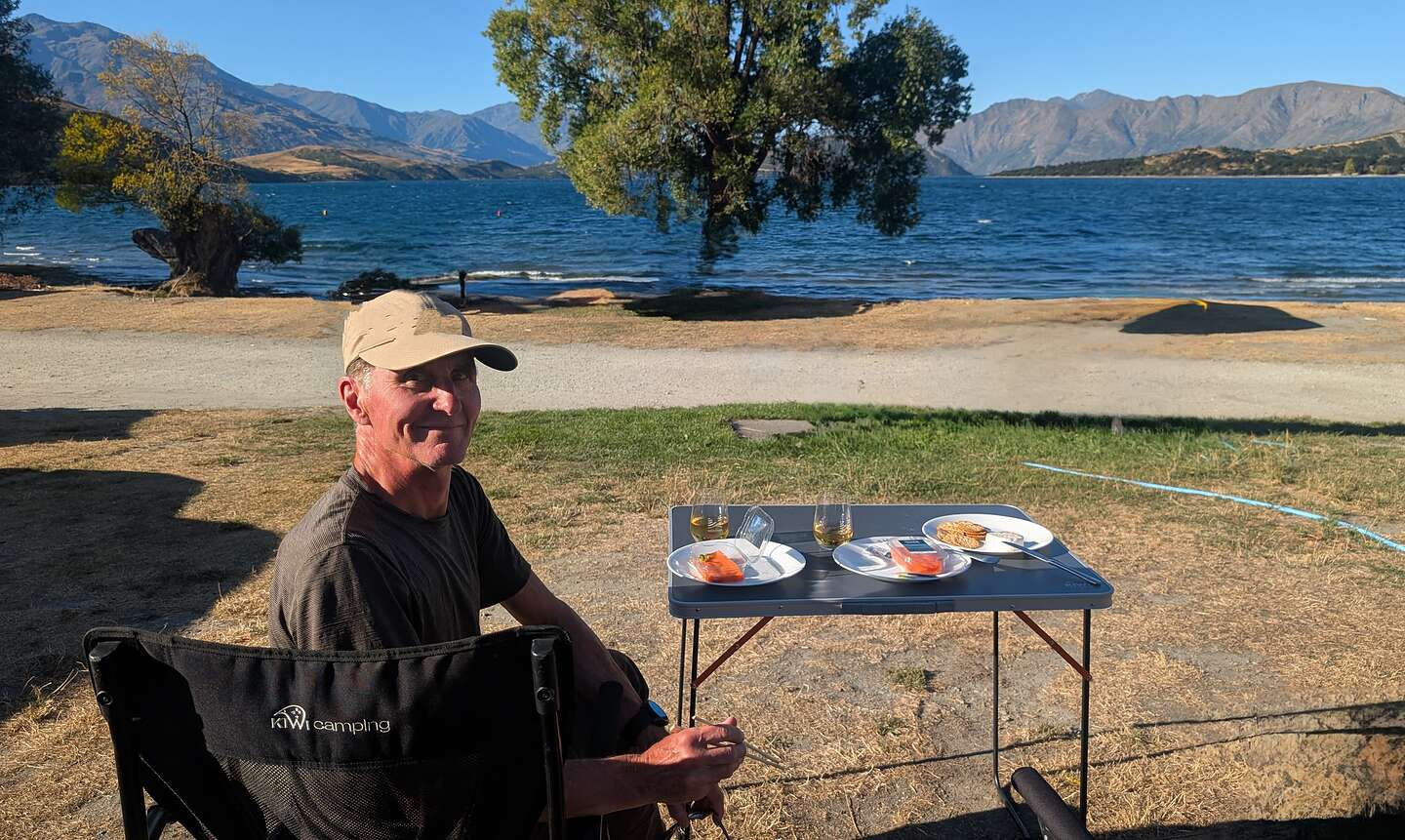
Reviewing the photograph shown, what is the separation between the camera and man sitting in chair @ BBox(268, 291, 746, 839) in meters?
1.92

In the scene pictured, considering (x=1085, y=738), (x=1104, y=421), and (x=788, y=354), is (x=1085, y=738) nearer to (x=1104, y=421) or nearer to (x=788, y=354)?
→ (x=1104, y=421)

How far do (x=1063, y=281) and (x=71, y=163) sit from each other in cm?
2941

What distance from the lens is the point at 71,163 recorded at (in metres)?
24.4

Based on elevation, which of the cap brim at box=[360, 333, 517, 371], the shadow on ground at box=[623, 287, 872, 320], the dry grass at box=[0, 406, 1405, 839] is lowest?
the dry grass at box=[0, 406, 1405, 839]

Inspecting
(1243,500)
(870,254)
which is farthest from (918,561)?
(870,254)

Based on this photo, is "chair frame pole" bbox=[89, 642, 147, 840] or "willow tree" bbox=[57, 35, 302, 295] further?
"willow tree" bbox=[57, 35, 302, 295]

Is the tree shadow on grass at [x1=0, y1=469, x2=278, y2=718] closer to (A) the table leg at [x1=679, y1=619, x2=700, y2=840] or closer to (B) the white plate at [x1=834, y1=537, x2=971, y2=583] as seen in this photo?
(A) the table leg at [x1=679, y1=619, x2=700, y2=840]

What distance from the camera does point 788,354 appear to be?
15.4 meters

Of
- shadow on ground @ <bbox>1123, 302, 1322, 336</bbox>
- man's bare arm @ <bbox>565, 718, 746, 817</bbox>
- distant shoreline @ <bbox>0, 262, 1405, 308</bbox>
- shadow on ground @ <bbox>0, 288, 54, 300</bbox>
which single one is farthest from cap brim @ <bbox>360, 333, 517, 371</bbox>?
shadow on ground @ <bbox>0, 288, 54, 300</bbox>

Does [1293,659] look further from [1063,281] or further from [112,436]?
[1063,281]

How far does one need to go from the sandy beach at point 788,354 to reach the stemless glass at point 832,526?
7.91 m

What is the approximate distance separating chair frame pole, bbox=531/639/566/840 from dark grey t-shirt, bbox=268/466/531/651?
1.25 ft

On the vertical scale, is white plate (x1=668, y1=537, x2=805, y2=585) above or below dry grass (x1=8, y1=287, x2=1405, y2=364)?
above

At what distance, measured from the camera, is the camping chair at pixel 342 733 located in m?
1.64
